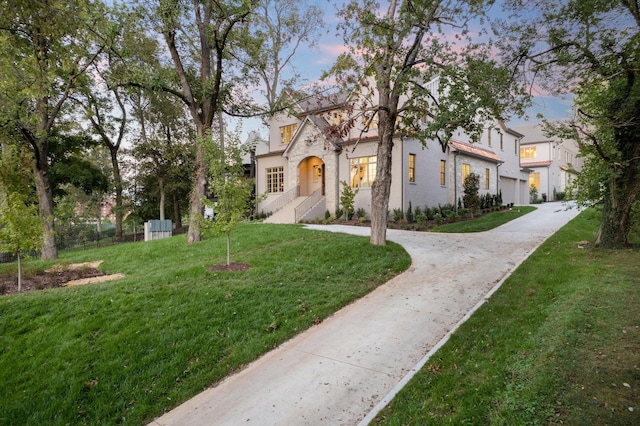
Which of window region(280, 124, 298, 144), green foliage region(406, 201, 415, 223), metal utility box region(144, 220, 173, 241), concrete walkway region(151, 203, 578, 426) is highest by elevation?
window region(280, 124, 298, 144)

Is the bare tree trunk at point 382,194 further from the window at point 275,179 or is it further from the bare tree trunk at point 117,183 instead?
the bare tree trunk at point 117,183

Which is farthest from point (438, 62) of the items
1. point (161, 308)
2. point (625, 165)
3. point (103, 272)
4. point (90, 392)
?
point (103, 272)

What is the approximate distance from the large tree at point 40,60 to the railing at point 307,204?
11.6 m

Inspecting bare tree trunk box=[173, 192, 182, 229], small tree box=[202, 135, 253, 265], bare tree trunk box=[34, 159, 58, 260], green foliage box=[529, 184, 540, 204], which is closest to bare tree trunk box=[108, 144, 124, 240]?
bare tree trunk box=[173, 192, 182, 229]

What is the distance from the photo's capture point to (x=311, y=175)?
2419 cm

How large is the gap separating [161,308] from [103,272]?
6.30m

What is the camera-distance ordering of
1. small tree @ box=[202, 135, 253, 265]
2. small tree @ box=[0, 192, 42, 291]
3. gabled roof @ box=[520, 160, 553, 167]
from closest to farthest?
small tree @ box=[0, 192, 42, 291]
small tree @ box=[202, 135, 253, 265]
gabled roof @ box=[520, 160, 553, 167]

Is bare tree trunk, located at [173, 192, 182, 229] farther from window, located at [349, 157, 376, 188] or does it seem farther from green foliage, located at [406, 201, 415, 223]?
green foliage, located at [406, 201, 415, 223]

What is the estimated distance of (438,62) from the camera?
1094cm

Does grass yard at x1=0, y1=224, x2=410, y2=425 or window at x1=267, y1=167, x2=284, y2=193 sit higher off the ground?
window at x1=267, y1=167, x2=284, y2=193

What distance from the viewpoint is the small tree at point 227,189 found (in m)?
8.63

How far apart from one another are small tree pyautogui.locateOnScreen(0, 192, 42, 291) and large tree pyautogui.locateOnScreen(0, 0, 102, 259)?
0.35 metres

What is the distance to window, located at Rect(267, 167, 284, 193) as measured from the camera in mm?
24688

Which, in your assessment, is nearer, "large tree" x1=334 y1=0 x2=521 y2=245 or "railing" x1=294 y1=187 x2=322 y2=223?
"large tree" x1=334 y1=0 x2=521 y2=245
